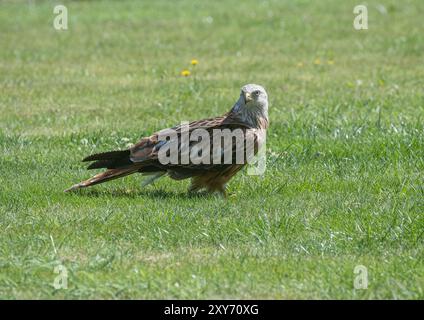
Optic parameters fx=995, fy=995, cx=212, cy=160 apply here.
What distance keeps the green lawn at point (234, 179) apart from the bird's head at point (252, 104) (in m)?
0.58

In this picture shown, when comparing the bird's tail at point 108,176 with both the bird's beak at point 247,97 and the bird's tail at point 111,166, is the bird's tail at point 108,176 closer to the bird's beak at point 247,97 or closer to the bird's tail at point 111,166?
the bird's tail at point 111,166

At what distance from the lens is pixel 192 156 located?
7902 millimetres

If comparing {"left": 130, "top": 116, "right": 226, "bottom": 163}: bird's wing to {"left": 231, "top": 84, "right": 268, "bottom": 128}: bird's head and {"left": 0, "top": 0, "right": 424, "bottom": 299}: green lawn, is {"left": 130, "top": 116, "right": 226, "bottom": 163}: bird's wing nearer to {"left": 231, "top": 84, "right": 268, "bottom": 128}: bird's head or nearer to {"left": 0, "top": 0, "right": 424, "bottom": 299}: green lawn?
{"left": 231, "top": 84, "right": 268, "bottom": 128}: bird's head

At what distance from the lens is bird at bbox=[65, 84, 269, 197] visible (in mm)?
7914

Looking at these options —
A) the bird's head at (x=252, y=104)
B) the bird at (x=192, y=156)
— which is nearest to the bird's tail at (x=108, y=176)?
the bird at (x=192, y=156)

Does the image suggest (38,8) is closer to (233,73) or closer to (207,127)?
(233,73)

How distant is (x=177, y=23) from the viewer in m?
18.2

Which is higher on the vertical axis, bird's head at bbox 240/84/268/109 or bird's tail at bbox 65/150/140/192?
bird's head at bbox 240/84/268/109

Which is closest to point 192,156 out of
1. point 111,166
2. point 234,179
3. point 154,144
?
point 154,144

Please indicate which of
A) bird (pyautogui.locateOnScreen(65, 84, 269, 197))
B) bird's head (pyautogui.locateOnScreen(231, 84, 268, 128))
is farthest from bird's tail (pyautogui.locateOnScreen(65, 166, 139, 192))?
bird's head (pyautogui.locateOnScreen(231, 84, 268, 128))

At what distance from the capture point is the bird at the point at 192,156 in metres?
7.91

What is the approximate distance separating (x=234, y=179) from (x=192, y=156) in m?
0.83

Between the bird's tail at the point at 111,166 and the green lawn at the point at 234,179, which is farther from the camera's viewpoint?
the bird's tail at the point at 111,166

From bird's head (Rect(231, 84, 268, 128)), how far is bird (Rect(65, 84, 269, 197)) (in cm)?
2
